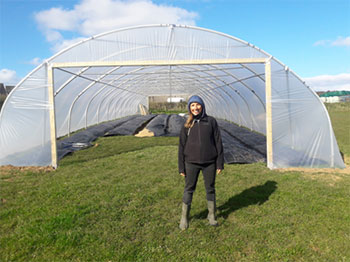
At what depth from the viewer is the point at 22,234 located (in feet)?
12.3

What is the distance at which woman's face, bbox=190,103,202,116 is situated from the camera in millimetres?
3854

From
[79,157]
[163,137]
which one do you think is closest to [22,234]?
[79,157]

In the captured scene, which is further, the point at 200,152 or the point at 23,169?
the point at 23,169

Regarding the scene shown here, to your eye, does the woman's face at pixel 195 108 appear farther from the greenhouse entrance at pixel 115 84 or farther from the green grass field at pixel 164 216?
the greenhouse entrance at pixel 115 84

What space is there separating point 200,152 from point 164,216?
129 centimetres

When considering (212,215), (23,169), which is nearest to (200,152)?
(212,215)

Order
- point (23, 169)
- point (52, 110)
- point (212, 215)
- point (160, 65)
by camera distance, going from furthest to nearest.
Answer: point (160, 65), point (52, 110), point (23, 169), point (212, 215)

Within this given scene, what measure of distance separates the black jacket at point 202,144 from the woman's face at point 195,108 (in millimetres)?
124

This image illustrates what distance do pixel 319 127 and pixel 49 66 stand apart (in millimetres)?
7885

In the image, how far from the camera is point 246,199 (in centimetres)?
502

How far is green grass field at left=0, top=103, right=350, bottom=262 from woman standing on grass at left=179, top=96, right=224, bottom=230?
49 centimetres

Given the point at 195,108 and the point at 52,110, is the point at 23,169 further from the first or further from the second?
the point at 195,108

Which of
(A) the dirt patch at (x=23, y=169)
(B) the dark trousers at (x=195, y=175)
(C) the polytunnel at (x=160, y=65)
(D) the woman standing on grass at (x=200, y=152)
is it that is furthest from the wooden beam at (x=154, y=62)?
(B) the dark trousers at (x=195, y=175)

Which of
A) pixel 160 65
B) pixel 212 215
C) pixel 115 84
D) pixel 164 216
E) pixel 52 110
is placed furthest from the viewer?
pixel 115 84
